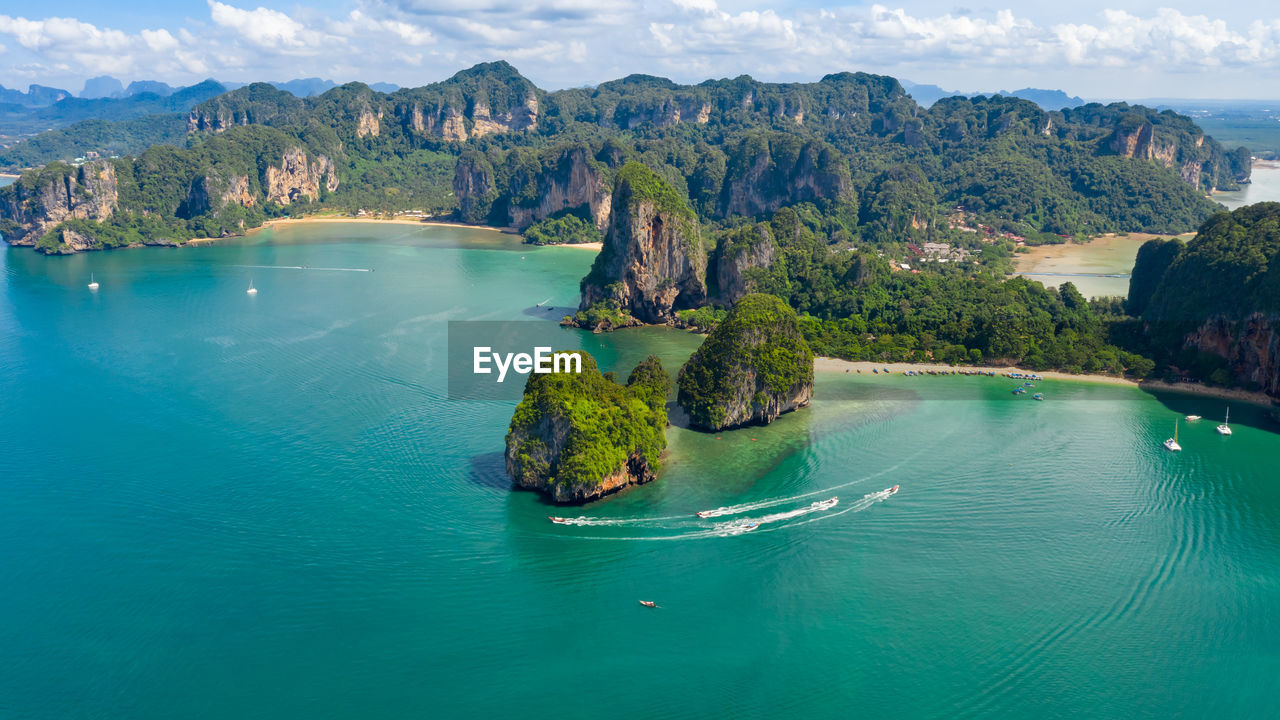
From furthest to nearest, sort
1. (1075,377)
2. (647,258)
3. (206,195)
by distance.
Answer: (206,195), (647,258), (1075,377)

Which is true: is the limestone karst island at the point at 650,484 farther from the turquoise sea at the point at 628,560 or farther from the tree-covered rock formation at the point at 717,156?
the tree-covered rock formation at the point at 717,156

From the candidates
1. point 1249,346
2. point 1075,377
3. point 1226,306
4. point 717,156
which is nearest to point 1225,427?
point 1249,346

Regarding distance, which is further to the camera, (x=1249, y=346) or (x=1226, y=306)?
(x=1226, y=306)

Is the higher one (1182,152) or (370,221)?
(1182,152)

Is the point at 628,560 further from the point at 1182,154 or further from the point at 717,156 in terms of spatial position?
the point at 1182,154

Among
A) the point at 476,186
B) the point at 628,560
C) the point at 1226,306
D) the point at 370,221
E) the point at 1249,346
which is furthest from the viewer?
the point at 370,221

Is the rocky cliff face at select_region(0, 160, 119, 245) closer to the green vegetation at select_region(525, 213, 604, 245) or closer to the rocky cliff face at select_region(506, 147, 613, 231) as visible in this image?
the green vegetation at select_region(525, 213, 604, 245)

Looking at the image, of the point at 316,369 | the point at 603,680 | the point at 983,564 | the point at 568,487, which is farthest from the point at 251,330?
the point at 983,564

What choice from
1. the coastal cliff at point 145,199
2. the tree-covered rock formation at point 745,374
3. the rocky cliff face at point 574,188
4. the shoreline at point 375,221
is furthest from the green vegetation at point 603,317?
the coastal cliff at point 145,199
